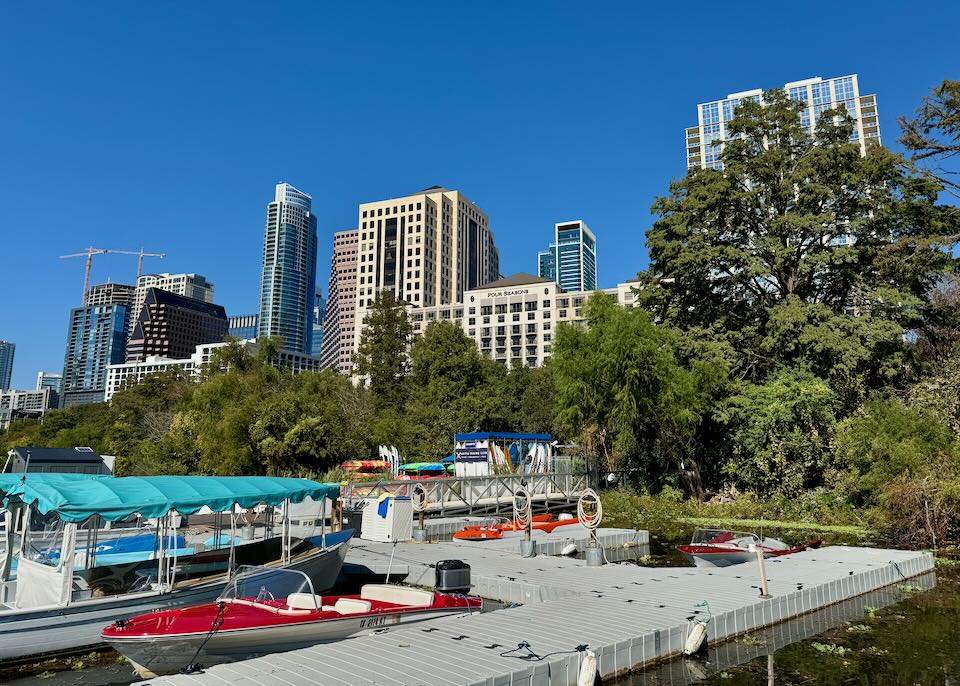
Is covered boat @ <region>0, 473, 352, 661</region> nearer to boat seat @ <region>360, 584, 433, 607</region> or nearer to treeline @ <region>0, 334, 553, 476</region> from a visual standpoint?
boat seat @ <region>360, 584, 433, 607</region>

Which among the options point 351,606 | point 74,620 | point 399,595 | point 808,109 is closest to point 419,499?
point 399,595

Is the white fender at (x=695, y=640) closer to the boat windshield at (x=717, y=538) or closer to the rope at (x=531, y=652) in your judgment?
the rope at (x=531, y=652)

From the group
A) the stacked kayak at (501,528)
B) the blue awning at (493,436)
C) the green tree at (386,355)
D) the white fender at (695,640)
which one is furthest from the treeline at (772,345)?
the green tree at (386,355)

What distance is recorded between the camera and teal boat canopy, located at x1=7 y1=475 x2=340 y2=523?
10906mm

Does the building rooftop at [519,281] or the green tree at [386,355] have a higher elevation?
the building rooftop at [519,281]

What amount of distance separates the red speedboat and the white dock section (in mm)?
855

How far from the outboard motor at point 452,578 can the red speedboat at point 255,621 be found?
3.97 ft

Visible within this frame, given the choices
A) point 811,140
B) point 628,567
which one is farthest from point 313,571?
point 811,140

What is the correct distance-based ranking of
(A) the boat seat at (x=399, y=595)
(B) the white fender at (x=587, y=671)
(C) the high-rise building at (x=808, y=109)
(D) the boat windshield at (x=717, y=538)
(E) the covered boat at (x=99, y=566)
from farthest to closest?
1. (C) the high-rise building at (x=808, y=109)
2. (D) the boat windshield at (x=717, y=538)
3. (A) the boat seat at (x=399, y=595)
4. (E) the covered boat at (x=99, y=566)
5. (B) the white fender at (x=587, y=671)

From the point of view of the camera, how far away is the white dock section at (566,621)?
7.63 metres

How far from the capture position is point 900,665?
962cm

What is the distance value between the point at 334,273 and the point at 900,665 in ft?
639

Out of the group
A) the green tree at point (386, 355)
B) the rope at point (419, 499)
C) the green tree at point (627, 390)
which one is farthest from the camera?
the green tree at point (386, 355)

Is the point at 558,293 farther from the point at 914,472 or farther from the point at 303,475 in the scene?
the point at 914,472
